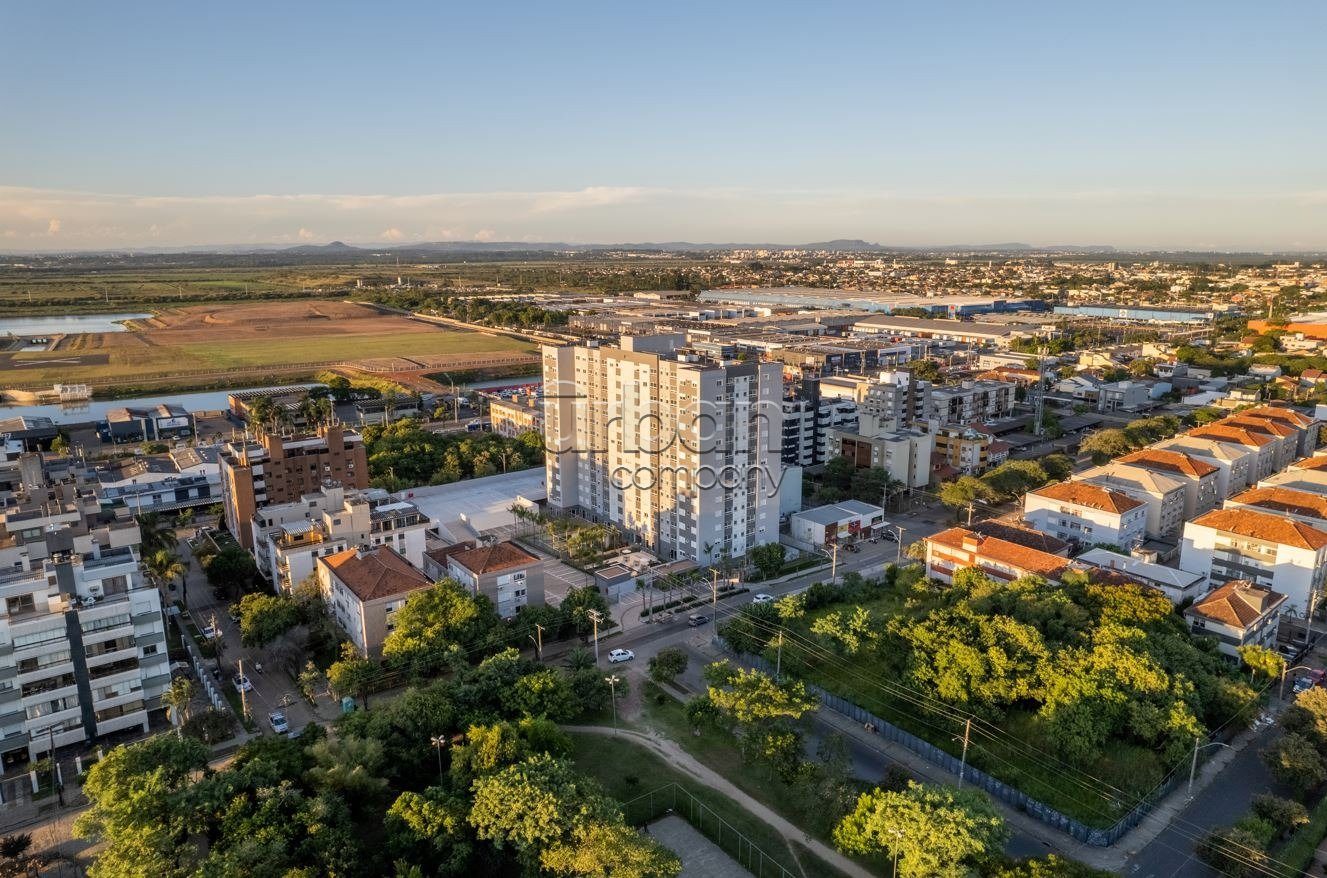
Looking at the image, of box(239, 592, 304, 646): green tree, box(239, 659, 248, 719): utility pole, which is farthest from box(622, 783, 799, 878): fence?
box(239, 592, 304, 646): green tree

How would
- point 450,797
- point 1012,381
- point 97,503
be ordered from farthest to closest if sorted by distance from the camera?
point 1012,381 → point 97,503 → point 450,797

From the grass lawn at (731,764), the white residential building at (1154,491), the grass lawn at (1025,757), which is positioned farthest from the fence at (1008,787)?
the white residential building at (1154,491)

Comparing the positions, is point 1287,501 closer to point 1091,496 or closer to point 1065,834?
point 1091,496

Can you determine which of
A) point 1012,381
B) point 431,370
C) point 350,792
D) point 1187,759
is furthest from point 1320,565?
point 431,370

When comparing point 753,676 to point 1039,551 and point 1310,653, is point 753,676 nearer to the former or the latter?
point 1039,551

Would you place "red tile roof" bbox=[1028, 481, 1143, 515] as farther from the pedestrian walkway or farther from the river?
the river

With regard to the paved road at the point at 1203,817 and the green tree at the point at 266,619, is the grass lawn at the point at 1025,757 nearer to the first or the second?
the paved road at the point at 1203,817
